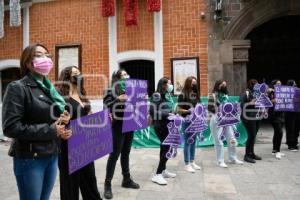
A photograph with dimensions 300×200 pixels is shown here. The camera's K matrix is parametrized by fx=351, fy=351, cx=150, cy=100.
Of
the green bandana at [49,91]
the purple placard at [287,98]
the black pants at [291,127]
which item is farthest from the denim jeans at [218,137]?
the green bandana at [49,91]

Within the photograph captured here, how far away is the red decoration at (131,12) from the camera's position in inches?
427

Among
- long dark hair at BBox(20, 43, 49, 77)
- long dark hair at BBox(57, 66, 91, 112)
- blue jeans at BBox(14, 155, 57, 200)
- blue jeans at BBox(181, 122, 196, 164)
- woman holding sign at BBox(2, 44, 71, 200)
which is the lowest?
blue jeans at BBox(181, 122, 196, 164)

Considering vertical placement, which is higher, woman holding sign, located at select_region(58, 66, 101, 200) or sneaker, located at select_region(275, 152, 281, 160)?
woman holding sign, located at select_region(58, 66, 101, 200)

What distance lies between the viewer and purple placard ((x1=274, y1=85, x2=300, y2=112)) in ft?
26.3

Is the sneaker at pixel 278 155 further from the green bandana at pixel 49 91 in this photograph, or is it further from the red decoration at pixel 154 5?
the green bandana at pixel 49 91

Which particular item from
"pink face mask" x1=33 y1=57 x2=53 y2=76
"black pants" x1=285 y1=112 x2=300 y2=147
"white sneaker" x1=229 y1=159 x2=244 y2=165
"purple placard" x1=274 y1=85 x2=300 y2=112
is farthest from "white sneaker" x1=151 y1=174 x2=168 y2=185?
"black pants" x1=285 y1=112 x2=300 y2=147

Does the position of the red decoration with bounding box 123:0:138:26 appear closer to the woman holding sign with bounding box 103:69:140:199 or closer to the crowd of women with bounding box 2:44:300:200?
the crowd of women with bounding box 2:44:300:200

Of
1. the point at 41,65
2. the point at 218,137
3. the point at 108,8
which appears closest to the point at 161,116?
the point at 218,137

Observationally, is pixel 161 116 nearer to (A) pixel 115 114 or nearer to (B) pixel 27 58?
(A) pixel 115 114

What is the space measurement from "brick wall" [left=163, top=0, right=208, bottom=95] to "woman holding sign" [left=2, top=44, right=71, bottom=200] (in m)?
8.06

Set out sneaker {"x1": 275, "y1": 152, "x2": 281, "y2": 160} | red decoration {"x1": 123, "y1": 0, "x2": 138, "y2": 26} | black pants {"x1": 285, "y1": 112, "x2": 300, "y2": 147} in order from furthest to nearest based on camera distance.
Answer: red decoration {"x1": 123, "y1": 0, "x2": 138, "y2": 26}
black pants {"x1": 285, "y1": 112, "x2": 300, "y2": 147}
sneaker {"x1": 275, "y1": 152, "x2": 281, "y2": 160}

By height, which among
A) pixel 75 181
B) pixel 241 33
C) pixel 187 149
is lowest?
pixel 187 149

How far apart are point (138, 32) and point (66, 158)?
808cm

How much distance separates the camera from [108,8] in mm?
11062
